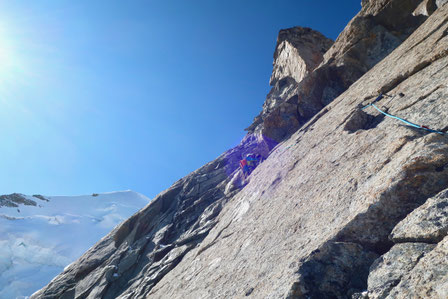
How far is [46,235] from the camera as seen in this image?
204 ft

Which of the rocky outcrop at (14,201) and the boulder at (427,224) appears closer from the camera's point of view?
the boulder at (427,224)

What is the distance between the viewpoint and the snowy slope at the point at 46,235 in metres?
47.9

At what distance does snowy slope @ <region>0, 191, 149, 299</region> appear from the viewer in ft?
157

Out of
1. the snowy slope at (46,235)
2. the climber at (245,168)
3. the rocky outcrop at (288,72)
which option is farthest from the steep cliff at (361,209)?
the snowy slope at (46,235)

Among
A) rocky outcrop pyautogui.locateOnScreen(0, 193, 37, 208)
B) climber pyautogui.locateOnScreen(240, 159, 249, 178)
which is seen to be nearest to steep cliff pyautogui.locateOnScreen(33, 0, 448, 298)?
climber pyautogui.locateOnScreen(240, 159, 249, 178)

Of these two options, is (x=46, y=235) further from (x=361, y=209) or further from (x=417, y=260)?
(x=417, y=260)

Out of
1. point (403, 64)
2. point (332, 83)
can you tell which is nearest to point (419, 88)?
point (403, 64)

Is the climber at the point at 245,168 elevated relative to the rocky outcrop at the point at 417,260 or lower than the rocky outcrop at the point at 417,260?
elevated

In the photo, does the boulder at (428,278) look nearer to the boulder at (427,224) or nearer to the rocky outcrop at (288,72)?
the boulder at (427,224)

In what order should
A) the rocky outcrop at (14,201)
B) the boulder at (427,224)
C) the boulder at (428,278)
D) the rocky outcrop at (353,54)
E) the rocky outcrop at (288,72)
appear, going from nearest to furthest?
the boulder at (428,278) < the boulder at (427,224) < the rocky outcrop at (353,54) < the rocky outcrop at (288,72) < the rocky outcrop at (14,201)

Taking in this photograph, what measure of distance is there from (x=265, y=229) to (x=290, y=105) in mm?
12540

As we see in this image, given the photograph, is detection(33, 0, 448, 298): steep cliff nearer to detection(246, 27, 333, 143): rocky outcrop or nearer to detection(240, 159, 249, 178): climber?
detection(240, 159, 249, 178): climber

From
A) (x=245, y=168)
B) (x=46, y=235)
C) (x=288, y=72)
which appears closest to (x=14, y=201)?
(x=46, y=235)

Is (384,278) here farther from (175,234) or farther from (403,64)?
(175,234)
